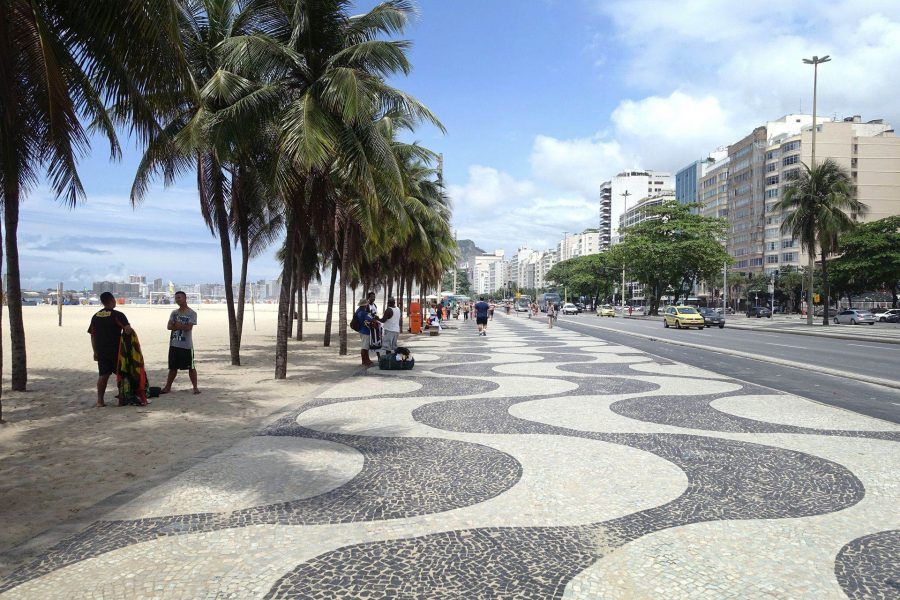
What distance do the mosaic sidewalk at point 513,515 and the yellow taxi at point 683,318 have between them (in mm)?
30754

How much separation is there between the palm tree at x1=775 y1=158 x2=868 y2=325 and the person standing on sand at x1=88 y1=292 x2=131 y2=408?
40974 millimetres

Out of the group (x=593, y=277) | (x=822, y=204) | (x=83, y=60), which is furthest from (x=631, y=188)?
(x=83, y=60)

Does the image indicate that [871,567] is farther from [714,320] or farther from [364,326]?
[714,320]

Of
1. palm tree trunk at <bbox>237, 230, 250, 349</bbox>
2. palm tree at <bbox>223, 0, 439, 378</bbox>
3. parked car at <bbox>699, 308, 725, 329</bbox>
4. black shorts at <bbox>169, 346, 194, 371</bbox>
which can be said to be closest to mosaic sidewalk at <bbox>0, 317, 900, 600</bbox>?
black shorts at <bbox>169, 346, 194, 371</bbox>

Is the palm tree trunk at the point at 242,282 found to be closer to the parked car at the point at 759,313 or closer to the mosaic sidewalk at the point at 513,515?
the mosaic sidewalk at the point at 513,515

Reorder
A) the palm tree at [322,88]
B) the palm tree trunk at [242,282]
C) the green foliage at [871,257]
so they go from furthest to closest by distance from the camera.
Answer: the green foliage at [871,257]
the palm tree trunk at [242,282]
the palm tree at [322,88]

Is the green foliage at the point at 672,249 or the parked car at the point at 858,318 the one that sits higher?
the green foliage at the point at 672,249

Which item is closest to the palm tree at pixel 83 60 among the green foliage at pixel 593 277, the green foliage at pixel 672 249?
the green foliage at pixel 672 249

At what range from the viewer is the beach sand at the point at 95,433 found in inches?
171

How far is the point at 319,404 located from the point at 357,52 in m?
6.49

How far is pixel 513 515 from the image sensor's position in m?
4.14

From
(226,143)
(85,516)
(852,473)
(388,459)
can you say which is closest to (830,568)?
(852,473)

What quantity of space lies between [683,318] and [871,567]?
3607 cm

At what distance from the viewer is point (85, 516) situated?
418 centimetres
